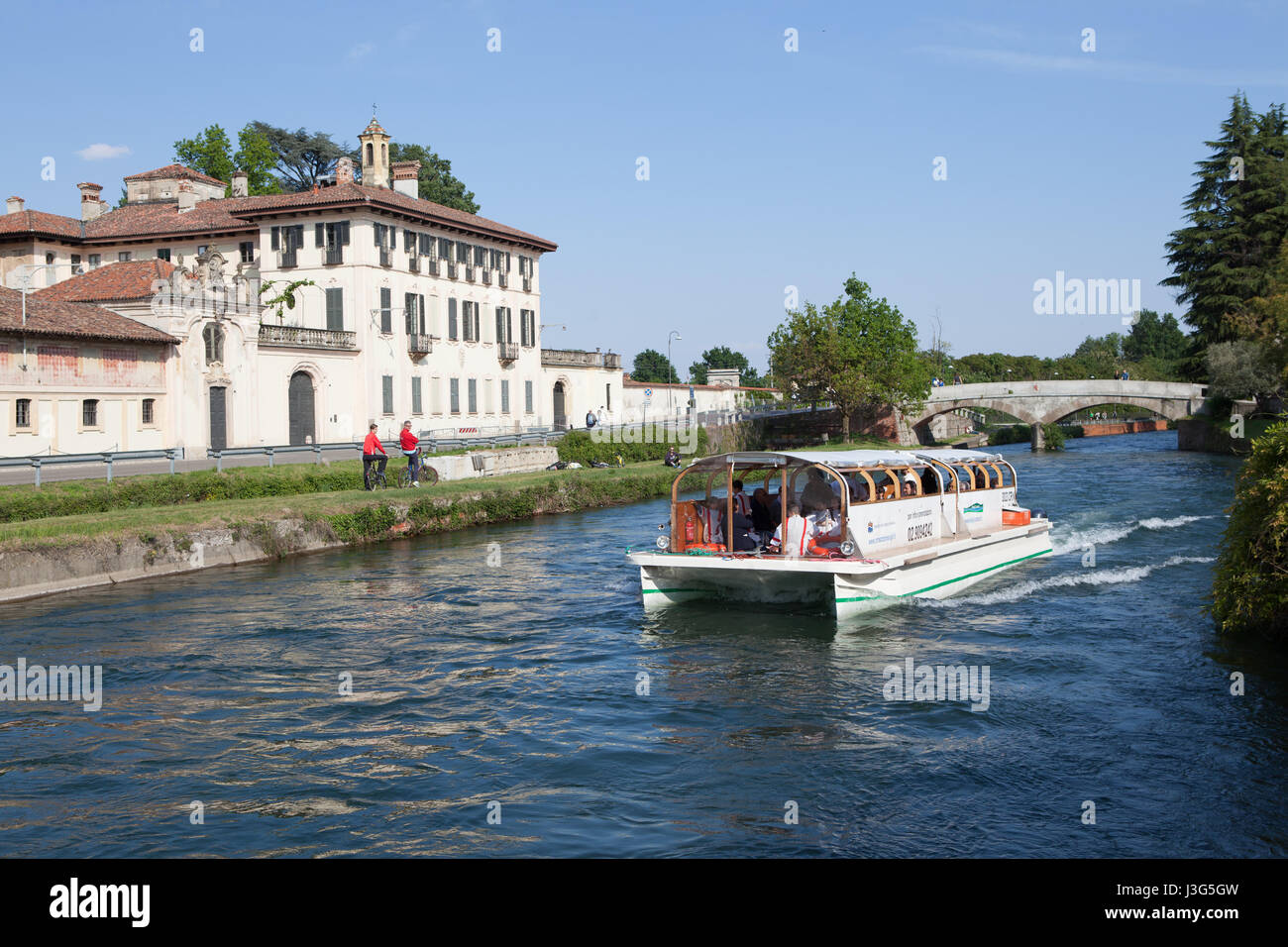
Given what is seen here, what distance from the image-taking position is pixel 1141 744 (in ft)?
39.3

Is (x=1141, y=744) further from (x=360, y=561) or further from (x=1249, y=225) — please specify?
(x=1249, y=225)

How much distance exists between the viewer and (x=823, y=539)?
61.8ft

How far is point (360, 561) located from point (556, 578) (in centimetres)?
538

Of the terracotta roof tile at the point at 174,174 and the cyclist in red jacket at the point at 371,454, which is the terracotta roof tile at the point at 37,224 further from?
the cyclist in red jacket at the point at 371,454

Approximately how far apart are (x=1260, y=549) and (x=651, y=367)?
136m

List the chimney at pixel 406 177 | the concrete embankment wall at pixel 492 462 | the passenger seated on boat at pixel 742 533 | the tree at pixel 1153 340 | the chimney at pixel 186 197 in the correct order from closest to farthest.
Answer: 1. the passenger seated on boat at pixel 742 533
2. the concrete embankment wall at pixel 492 462
3. the chimney at pixel 186 197
4. the chimney at pixel 406 177
5. the tree at pixel 1153 340

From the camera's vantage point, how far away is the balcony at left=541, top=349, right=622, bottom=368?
2721 inches

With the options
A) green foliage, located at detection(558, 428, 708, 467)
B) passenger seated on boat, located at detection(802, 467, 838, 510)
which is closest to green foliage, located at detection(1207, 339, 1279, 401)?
green foliage, located at detection(558, 428, 708, 467)

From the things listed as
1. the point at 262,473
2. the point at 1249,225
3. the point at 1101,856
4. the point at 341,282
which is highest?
the point at 1249,225

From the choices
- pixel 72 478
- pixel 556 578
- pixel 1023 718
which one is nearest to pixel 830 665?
pixel 1023 718

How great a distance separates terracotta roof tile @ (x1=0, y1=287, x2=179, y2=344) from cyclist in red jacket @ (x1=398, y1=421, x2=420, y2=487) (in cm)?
1103

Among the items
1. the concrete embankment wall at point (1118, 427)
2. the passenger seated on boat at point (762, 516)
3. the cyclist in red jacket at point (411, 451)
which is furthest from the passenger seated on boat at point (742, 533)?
the concrete embankment wall at point (1118, 427)

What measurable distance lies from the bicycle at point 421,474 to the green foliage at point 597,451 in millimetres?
10095

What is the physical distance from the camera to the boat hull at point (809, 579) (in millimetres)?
18000
